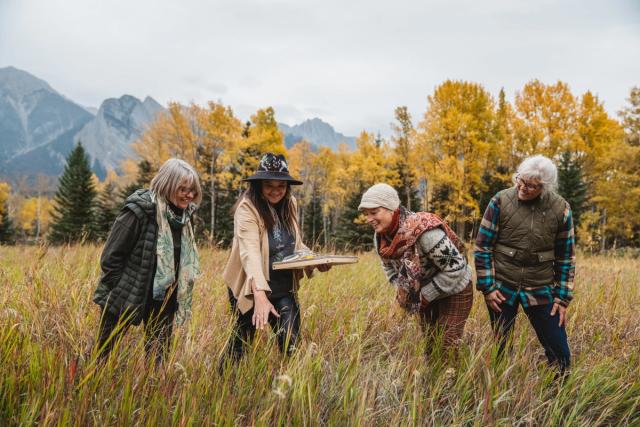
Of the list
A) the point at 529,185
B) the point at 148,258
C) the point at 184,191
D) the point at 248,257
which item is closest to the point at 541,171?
the point at 529,185

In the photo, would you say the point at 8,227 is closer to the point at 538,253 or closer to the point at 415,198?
the point at 415,198

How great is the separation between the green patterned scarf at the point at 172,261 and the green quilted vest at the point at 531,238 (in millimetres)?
2367

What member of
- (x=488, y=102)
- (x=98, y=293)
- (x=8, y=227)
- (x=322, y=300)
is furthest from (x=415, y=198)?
(x=8, y=227)

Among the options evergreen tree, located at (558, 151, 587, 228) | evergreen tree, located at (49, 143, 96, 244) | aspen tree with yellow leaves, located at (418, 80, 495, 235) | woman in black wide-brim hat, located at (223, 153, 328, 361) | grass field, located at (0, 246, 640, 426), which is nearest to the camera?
grass field, located at (0, 246, 640, 426)

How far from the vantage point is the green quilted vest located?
2582mm

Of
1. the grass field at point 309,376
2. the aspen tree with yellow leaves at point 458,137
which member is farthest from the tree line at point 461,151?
the grass field at point 309,376

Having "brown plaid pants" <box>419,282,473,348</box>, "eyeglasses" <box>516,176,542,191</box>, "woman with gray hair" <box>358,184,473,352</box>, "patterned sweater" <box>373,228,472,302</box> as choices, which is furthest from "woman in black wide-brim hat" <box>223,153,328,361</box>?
"eyeglasses" <box>516,176,542,191</box>

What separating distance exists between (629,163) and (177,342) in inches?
846

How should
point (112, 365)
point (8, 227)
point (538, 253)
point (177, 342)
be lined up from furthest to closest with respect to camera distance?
point (8, 227) → point (538, 253) → point (177, 342) → point (112, 365)

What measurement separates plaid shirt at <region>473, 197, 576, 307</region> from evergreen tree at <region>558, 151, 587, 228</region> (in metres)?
21.5

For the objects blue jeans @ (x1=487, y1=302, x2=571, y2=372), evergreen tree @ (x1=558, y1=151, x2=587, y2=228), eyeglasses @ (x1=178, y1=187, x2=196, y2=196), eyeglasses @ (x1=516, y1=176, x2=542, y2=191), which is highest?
evergreen tree @ (x1=558, y1=151, x2=587, y2=228)

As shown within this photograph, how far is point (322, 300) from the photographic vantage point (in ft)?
12.3

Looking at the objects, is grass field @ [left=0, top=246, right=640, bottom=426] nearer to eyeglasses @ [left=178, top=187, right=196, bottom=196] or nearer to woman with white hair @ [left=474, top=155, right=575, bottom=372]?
woman with white hair @ [left=474, top=155, right=575, bottom=372]

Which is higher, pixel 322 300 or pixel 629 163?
pixel 629 163
